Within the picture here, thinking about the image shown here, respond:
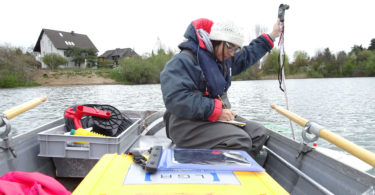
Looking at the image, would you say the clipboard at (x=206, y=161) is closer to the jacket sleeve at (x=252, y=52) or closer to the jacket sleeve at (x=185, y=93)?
the jacket sleeve at (x=185, y=93)

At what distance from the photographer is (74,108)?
321cm

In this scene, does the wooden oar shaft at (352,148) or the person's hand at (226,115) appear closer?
the wooden oar shaft at (352,148)

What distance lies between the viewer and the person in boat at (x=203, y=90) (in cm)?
205

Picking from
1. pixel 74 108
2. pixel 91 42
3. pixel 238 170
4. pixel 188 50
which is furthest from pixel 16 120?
pixel 91 42

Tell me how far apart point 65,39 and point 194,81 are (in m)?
62.2

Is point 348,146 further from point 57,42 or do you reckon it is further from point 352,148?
point 57,42

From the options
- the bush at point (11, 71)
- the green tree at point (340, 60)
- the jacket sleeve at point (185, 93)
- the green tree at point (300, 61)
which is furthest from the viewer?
the green tree at point (300, 61)

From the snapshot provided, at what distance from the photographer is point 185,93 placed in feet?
6.59

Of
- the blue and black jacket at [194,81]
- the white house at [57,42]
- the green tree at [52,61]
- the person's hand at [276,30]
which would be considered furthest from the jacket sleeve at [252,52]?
the white house at [57,42]

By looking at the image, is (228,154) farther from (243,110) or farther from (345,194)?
(243,110)

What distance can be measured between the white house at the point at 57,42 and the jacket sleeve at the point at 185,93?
2234 inches

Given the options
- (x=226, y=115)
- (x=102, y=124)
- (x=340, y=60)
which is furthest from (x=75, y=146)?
(x=340, y=60)

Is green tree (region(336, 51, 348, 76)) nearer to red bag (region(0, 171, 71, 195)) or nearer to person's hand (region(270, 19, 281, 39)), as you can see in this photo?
person's hand (region(270, 19, 281, 39))

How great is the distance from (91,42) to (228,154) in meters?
65.6
